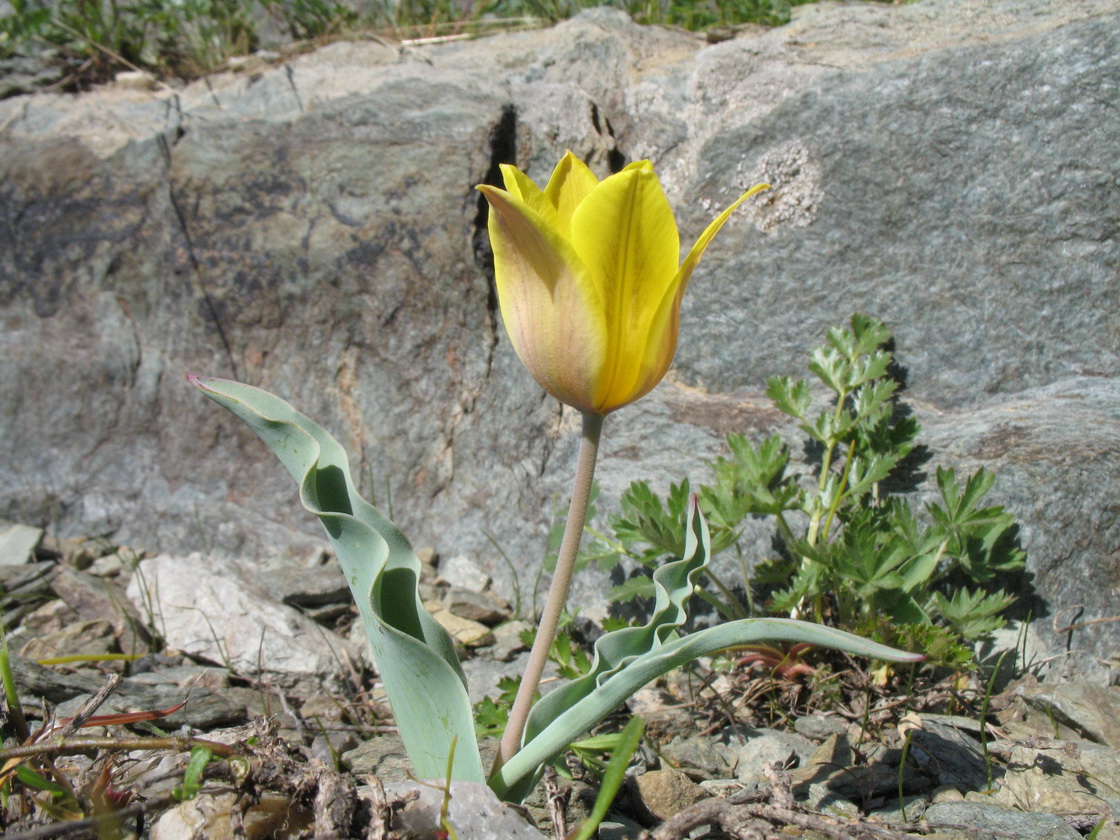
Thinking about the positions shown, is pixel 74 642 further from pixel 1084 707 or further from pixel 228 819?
pixel 1084 707

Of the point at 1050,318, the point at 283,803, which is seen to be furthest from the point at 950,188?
the point at 283,803

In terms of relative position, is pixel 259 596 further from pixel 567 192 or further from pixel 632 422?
pixel 567 192

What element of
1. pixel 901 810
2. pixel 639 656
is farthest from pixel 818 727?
pixel 639 656

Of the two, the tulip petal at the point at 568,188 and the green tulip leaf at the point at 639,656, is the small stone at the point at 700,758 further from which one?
the tulip petal at the point at 568,188

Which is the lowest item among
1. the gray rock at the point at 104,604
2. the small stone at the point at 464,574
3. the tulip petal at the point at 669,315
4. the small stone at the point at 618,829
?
the small stone at the point at 464,574

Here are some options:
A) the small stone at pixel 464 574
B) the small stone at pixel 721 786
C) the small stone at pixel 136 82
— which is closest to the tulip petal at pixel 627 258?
the small stone at pixel 721 786

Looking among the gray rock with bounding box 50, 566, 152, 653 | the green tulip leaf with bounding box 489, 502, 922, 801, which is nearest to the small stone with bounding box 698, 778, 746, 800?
the green tulip leaf with bounding box 489, 502, 922, 801
